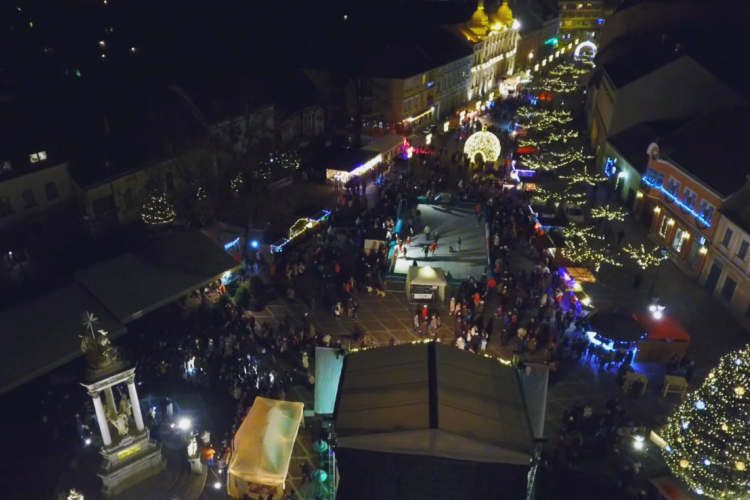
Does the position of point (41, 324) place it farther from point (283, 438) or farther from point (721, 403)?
point (721, 403)

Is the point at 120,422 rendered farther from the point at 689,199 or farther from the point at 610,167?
the point at 610,167

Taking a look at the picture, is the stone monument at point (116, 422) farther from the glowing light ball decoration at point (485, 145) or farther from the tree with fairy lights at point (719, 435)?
the glowing light ball decoration at point (485, 145)

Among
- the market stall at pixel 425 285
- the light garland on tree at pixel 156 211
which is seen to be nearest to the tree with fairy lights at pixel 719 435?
the market stall at pixel 425 285

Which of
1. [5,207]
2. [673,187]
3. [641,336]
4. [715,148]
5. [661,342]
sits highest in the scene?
[715,148]

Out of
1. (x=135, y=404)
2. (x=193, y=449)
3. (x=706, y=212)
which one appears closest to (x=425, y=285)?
(x=193, y=449)

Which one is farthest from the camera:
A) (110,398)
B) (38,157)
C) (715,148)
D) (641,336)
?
(715,148)

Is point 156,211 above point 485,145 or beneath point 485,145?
above

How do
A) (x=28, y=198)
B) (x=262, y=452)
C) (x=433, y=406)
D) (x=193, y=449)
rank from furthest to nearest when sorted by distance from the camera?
(x=28, y=198) → (x=193, y=449) → (x=262, y=452) → (x=433, y=406)
